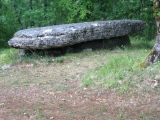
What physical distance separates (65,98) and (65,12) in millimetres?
8984

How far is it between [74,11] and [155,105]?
29.4 ft

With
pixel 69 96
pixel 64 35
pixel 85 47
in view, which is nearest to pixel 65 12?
pixel 85 47

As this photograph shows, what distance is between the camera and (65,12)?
46.0 feet

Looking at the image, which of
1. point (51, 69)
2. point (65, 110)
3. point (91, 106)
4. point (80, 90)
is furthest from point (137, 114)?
point (51, 69)

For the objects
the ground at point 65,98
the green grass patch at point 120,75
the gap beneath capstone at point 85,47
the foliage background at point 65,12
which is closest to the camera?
the ground at point 65,98

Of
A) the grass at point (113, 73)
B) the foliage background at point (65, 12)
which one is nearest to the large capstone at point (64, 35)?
the grass at point (113, 73)

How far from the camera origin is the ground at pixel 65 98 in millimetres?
4617

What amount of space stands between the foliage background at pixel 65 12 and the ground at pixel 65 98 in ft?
19.2

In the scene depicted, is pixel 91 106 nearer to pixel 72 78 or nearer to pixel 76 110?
pixel 76 110

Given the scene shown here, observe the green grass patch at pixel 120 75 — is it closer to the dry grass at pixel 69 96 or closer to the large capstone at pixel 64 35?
the dry grass at pixel 69 96

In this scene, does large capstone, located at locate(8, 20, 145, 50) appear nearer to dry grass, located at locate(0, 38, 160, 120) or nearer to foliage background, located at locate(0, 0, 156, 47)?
dry grass, located at locate(0, 38, 160, 120)

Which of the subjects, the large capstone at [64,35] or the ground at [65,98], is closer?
the ground at [65,98]

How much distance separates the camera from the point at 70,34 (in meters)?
8.66

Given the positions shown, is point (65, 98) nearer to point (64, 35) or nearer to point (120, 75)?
point (120, 75)
